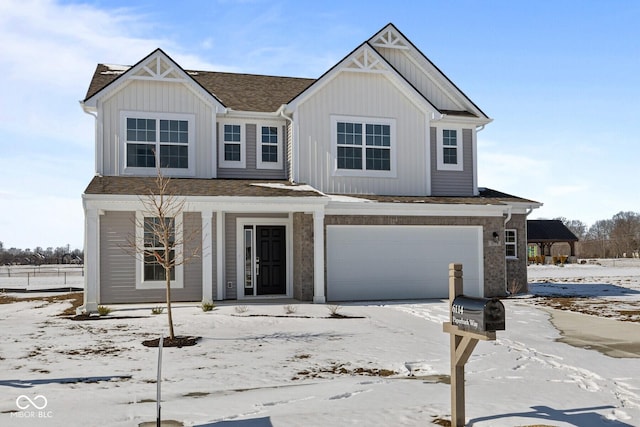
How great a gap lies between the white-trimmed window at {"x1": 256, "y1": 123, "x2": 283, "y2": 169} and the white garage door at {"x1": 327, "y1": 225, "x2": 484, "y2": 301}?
333cm

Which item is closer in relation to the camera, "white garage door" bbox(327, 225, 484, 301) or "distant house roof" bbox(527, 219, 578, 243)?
"white garage door" bbox(327, 225, 484, 301)

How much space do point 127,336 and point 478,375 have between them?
21.2ft

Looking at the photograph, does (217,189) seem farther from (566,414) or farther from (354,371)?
(566,414)

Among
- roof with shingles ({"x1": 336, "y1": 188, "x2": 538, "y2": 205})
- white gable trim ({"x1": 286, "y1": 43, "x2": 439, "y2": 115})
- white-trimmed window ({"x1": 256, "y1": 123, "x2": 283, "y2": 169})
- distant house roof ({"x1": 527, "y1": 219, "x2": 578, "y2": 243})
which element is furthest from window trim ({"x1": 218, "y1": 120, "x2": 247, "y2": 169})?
distant house roof ({"x1": 527, "y1": 219, "x2": 578, "y2": 243})

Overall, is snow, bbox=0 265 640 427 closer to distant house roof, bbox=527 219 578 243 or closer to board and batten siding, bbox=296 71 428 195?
board and batten siding, bbox=296 71 428 195

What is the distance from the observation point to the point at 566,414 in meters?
6.18

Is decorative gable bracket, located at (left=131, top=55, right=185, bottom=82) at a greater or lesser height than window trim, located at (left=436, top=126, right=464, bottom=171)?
greater

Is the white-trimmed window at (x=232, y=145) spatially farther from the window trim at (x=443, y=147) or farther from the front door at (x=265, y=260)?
the window trim at (x=443, y=147)

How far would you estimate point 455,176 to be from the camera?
19.9m

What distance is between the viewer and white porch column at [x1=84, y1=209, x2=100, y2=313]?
47.2 feet

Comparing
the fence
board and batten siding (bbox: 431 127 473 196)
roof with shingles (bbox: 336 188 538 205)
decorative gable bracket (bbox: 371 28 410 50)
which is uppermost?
decorative gable bracket (bbox: 371 28 410 50)

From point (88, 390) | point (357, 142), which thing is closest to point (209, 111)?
point (357, 142)

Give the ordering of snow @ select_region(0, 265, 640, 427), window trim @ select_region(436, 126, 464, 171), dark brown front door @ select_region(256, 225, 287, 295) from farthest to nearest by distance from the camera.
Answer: window trim @ select_region(436, 126, 464, 171) < dark brown front door @ select_region(256, 225, 287, 295) < snow @ select_region(0, 265, 640, 427)

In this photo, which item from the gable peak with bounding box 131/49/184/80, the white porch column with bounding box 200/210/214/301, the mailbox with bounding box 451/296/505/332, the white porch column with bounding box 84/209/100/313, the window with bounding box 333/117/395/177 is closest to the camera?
the mailbox with bounding box 451/296/505/332
